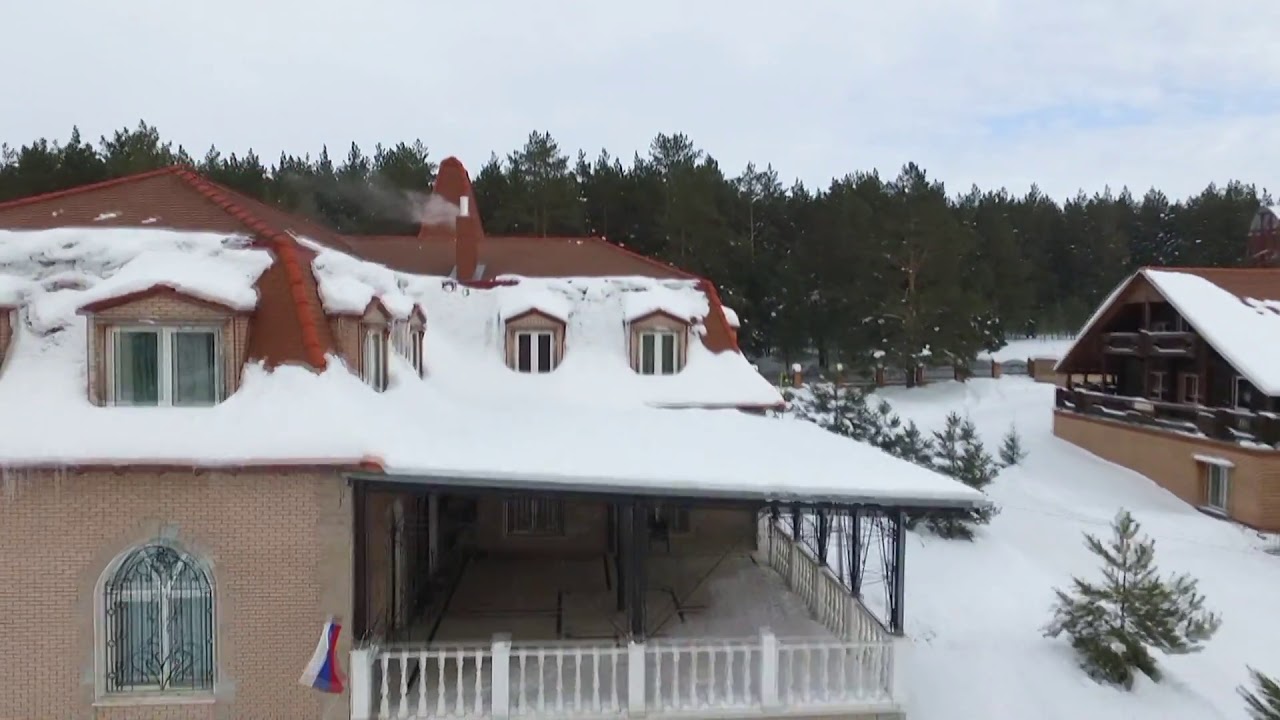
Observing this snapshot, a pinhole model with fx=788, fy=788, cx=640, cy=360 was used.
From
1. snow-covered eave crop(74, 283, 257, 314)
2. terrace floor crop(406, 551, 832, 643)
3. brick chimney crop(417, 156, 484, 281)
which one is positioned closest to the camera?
snow-covered eave crop(74, 283, 257, 314)

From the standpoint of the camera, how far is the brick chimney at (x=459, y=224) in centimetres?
1841

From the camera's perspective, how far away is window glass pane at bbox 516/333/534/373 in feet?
55.3

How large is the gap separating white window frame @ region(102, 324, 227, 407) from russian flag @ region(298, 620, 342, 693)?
3256 millimetres

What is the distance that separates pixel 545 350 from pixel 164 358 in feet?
26.9

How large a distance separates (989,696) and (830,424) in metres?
12.3

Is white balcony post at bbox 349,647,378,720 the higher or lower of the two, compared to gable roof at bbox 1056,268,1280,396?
lower

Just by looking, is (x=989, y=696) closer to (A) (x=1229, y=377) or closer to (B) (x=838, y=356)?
(A) (x=1229, y=377)

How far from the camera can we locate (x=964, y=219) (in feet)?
171

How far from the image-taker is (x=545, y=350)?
55.5 feet

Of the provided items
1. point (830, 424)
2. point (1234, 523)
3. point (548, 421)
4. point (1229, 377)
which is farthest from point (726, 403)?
point (1229, 377)

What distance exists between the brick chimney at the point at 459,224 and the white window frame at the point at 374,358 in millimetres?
6221

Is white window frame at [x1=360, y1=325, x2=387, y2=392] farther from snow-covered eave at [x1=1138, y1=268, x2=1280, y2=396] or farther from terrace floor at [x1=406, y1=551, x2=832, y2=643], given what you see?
snow-covered eave at [x1=1138, y1=268, x2=1280, y2=396]

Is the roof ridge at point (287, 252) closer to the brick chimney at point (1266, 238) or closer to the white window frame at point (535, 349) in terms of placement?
the white window frame at point (535, 349)

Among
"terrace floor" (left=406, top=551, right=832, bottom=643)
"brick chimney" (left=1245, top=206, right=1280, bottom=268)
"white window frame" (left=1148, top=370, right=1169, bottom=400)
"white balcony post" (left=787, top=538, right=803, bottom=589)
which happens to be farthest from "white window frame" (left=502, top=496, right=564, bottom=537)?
"brick chimney" (left=1245, top=206, right=1280, bottom=268)
